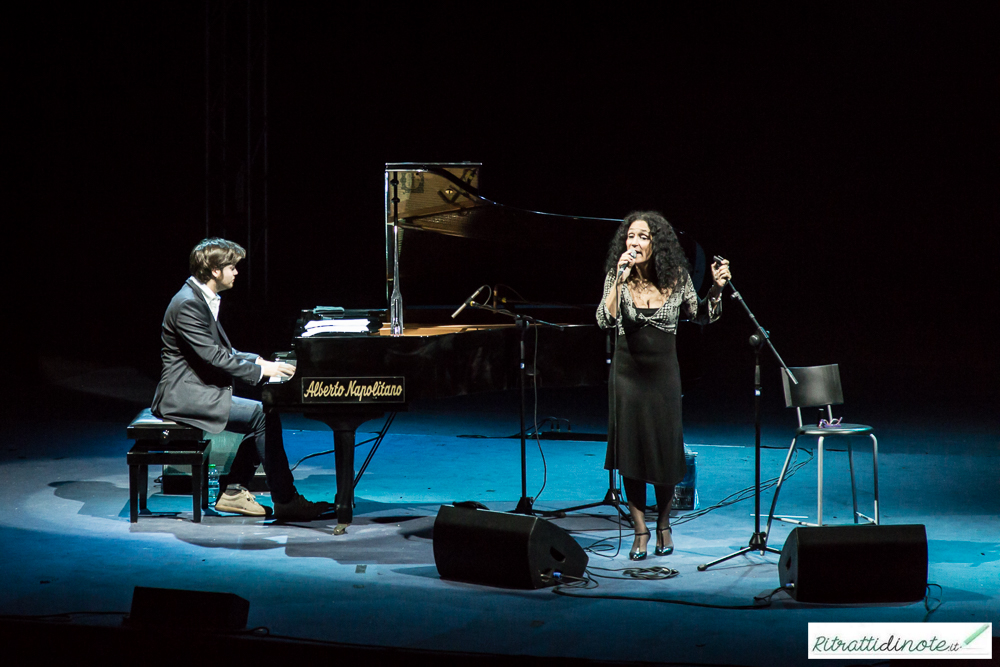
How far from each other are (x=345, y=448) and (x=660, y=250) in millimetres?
1606

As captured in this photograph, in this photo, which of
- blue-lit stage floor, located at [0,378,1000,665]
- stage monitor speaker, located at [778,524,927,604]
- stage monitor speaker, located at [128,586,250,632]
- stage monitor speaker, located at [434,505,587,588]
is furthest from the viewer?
stage monitor speaker, located at [434,505,587,588]

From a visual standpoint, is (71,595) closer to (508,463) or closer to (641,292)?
(641,292)

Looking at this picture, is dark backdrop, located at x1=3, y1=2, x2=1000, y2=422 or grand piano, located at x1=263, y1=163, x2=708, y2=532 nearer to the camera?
grand piano, located at x1=263, y1=163, x2=708, y2=532

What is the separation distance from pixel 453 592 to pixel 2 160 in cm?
730

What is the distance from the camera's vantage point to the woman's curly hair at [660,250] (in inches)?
157

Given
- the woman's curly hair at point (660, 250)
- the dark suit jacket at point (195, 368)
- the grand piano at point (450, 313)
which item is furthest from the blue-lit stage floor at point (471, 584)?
the woman's curly hair at point (660, 250)

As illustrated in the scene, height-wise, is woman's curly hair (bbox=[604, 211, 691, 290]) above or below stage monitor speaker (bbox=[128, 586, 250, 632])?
above

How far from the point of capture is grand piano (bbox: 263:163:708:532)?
4.16 m

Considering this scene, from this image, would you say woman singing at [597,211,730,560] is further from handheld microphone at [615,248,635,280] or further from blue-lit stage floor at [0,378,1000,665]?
blue-lit stage floor at [0,378,1000,665]

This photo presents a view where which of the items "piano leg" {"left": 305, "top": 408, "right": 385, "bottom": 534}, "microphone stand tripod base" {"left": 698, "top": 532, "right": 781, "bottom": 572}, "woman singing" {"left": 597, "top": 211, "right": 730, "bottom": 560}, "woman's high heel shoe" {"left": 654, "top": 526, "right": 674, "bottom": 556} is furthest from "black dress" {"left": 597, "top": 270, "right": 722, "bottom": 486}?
"piano leg" {"left": 305, "top": 408, "right": 385, "bottom": 534}

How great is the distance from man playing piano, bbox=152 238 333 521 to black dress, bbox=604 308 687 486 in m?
1.58

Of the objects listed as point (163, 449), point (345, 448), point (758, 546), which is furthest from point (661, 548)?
point (163, 449)

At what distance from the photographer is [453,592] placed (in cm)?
348

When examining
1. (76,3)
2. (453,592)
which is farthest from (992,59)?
(76,3)
